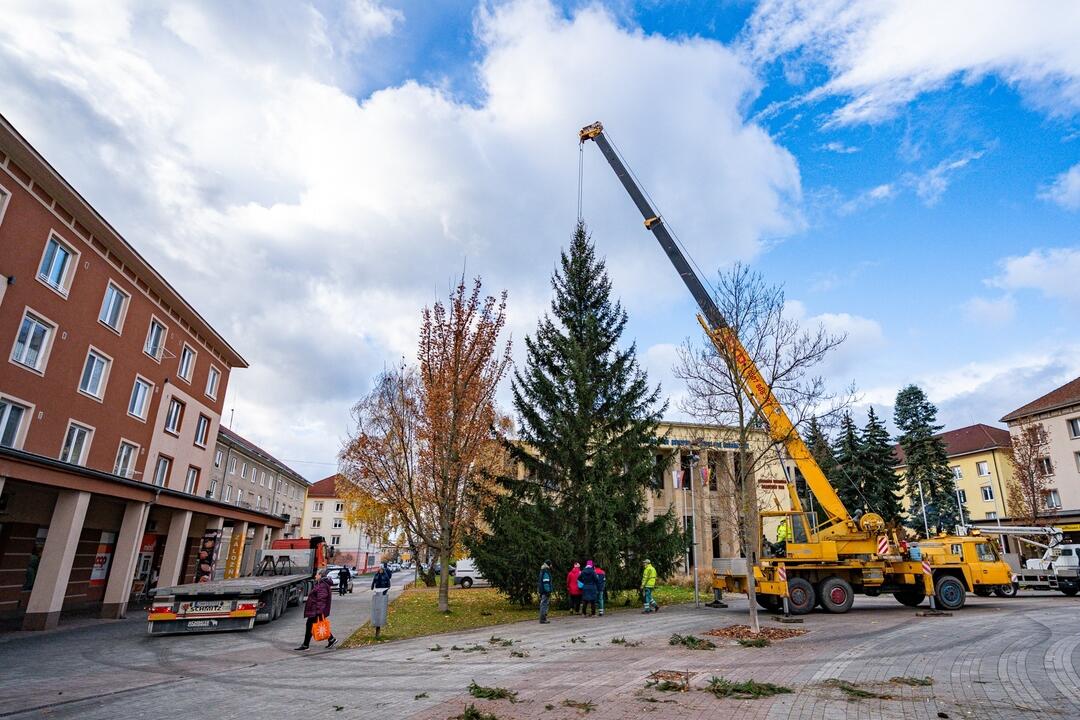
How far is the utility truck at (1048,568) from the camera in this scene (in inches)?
1028

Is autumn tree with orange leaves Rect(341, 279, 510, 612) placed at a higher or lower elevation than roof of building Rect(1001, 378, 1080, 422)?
lower

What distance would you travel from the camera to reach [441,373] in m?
21.4

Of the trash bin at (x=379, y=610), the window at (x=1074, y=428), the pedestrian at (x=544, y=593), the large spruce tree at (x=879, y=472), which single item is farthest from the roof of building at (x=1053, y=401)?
the trash bin at (x=379, y=610)

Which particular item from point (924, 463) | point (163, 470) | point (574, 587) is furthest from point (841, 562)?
point (924, 463)

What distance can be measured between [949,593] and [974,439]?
49.0m

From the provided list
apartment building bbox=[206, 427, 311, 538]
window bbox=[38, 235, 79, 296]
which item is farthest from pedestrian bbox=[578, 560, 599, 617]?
apartment building bbox=[206, 427, 311, 538]

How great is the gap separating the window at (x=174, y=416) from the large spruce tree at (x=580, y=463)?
1553 centimetres

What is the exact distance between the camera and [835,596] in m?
18.2

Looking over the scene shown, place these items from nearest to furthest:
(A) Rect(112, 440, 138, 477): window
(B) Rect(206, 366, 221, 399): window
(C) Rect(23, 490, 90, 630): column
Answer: (C) Rect(23, 490, 90, 630): column, (A) Rect(112, 440, 138, 477): window, (B) Rect(206, 366, 221, 399): window

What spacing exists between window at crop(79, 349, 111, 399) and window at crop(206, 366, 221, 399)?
8.61 metres

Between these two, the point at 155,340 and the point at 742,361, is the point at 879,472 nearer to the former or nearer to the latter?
the point at 742,361

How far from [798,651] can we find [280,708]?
904 cm

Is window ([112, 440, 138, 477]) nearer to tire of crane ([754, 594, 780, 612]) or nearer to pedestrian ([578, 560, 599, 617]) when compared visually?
pedestrian ([578, 560, 599, 617])

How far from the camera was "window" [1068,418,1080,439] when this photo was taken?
43.6 metres
